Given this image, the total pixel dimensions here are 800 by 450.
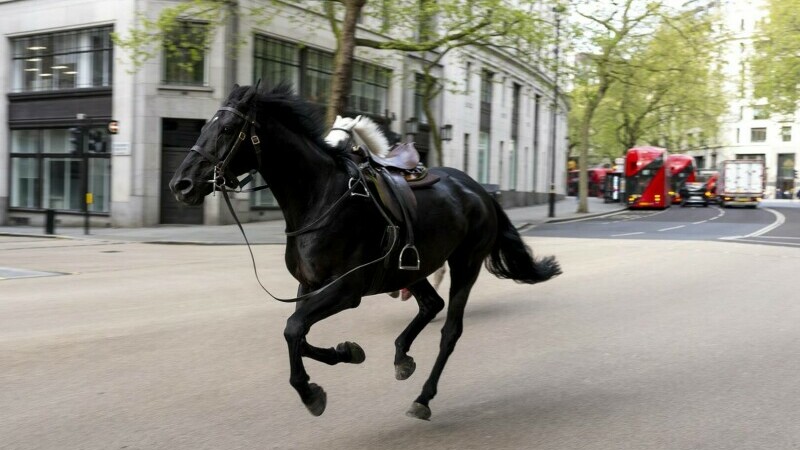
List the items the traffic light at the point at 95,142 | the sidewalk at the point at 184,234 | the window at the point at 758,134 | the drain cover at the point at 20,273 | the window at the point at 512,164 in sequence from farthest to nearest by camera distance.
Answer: the window at the point at 758,134 < the window at the point at 512,164 < the traffic light at the point at 95,142 < the sidewalk at the point at 184,234 < the drain cover at the point at 20,273

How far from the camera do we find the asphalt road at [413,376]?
435 centimetres

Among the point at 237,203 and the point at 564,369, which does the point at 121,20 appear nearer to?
the point at 237,203

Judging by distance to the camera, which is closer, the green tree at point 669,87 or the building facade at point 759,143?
the green tree at point 669,87

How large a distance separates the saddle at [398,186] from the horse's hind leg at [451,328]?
61 cm

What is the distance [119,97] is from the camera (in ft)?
81.7

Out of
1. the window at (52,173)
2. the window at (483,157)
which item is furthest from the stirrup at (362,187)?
the window at (483,157)

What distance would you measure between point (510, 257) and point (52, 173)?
25372 millimetres

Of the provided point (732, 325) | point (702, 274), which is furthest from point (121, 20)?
point (732, 325)

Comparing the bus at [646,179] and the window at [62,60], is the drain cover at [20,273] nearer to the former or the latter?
the window at [62,60]

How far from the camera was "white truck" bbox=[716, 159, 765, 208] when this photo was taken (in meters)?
52.2

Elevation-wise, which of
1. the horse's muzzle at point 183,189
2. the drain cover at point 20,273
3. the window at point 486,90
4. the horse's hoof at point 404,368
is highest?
the window at point 486,90

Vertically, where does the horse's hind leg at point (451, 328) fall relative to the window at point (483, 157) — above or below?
below

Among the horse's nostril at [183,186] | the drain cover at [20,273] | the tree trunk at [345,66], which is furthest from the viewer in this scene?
the tree trunk at [345,66]

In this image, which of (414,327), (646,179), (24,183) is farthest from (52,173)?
(646,179)
